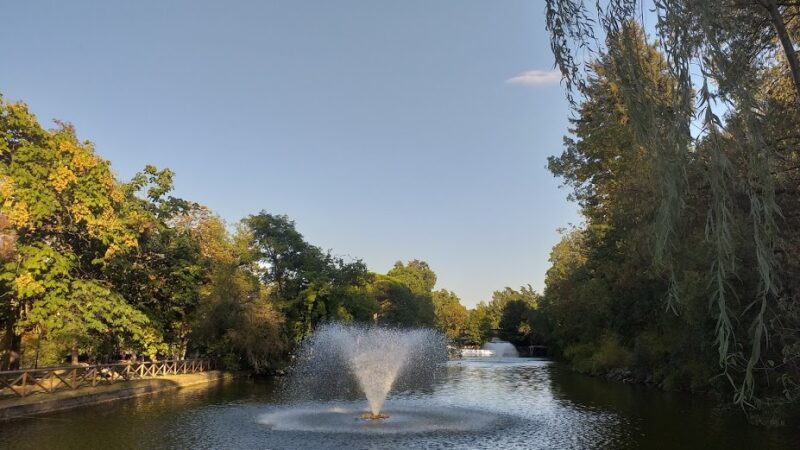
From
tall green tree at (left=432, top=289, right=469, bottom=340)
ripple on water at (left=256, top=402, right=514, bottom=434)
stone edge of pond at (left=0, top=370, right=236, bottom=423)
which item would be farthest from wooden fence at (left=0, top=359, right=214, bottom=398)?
tall green tree at (left=432, top=289, right=469, bottom=340)

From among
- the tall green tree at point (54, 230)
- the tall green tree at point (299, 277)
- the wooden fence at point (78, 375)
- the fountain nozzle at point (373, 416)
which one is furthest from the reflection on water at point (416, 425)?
the tall green tree at point (299, 277)

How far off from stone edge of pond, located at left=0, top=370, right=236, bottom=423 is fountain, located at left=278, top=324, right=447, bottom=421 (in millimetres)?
5475

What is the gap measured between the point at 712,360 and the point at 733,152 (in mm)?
11954

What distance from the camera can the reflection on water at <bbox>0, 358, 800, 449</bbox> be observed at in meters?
14.3

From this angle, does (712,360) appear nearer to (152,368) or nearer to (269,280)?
(152,368)

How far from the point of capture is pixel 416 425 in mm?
16734

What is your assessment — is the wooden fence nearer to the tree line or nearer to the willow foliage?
the tree line

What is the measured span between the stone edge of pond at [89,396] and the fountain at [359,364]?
548cm

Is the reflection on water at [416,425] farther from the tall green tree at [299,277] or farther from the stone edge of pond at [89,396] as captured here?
the tall green tree at [299,277]

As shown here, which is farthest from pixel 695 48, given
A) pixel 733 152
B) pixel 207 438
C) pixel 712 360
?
pixel 712 360

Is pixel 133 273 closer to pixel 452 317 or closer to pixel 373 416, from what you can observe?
pixel 373 416

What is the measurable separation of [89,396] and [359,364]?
9.95 meters

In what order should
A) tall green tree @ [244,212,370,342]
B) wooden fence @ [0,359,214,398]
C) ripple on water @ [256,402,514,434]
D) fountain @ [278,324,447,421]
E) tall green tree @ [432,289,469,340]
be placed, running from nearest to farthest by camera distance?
ripple on water @ [256,402,514,434] → wooden fence @ [0,359,214,398] → fountain @ [278,324,447,421] → tall green tree @ [244,212,370,342] → tall green tree @ [432,289,469,340]

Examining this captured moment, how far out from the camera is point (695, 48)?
5664 mm
